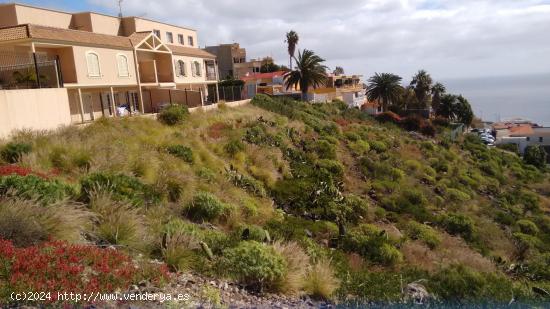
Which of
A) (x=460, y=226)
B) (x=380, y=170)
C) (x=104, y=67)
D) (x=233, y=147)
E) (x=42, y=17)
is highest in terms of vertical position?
(x=42, y=17)

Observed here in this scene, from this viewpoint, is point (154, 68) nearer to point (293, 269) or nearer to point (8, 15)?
point (8, 15)

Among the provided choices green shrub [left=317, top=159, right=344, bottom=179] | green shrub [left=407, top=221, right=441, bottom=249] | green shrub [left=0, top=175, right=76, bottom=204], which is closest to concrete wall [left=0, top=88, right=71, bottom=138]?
green shrub [left=0, top=175, right=76, bottom=204]

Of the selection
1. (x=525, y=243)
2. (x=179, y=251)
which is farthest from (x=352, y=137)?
(x=179, y=251)

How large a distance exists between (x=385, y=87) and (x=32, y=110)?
49.4 metres

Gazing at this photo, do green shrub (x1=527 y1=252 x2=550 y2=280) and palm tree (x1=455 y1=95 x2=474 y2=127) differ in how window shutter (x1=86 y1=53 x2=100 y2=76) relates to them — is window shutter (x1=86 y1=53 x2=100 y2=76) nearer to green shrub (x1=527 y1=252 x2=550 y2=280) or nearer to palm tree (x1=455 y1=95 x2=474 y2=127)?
green shrub (x1=527 y1=252 x2=550 y2=280)

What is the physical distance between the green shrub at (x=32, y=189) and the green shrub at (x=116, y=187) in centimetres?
66

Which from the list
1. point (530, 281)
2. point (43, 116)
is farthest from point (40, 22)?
point (530, 281)

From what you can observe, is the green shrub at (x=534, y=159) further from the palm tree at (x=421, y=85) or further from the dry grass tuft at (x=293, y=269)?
the dry grass tuft at (x=293, y=269)

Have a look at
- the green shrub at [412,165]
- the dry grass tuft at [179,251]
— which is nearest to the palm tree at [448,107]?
the green shrub at [412,165]

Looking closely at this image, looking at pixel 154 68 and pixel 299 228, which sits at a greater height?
pixel 154 68

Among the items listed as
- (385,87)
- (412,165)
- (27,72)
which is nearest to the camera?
(27,72)

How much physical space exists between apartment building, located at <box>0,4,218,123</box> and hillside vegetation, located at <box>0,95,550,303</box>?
15.5 feet

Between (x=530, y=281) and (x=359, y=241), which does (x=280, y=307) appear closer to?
(x=359, y=241)

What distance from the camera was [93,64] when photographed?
25750 millimetres
